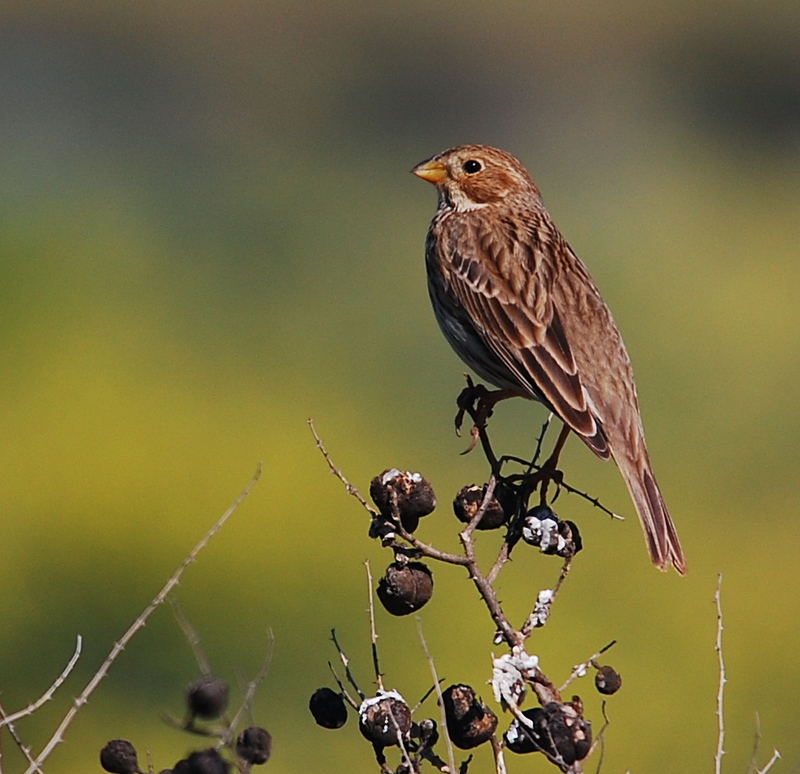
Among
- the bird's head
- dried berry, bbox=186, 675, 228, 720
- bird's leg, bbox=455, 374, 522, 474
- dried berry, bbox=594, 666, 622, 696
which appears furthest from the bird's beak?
dried berry, bbox=186, 675, 228, 720

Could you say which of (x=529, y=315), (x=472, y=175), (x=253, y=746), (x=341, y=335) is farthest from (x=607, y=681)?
(x=341, y=335)

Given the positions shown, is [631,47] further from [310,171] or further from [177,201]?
[177,201]

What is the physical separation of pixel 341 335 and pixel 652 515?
11221 millimetres

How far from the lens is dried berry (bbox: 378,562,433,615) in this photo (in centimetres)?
373

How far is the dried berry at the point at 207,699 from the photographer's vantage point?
324cm

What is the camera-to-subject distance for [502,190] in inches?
263

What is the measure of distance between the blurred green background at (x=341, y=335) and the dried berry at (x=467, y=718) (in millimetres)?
4033

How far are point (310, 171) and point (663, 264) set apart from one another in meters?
6.76

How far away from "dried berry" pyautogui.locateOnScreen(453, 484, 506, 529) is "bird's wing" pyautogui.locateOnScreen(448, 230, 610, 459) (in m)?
1.14

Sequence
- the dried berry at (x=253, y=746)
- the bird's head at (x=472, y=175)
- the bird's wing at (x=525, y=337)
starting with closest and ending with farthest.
A: the dried berry at (x=253, y=746) → the bird's wing at (x=525, y=337) → the bird's head at (x=472, y=175)

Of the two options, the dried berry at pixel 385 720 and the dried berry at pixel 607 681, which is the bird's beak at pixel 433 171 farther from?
the dried berry at pixel 385 720

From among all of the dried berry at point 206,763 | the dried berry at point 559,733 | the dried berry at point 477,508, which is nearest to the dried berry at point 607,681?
the dried berry at point 559,733

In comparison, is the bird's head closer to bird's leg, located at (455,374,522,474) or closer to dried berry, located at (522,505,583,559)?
bird's leg, located at (455,374,522,474)

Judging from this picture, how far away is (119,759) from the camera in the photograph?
→ 3457mm
